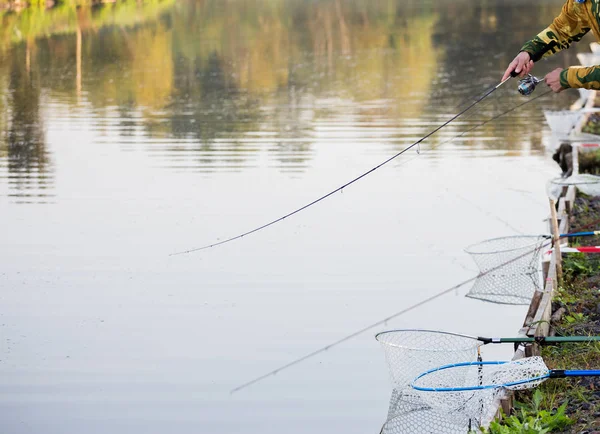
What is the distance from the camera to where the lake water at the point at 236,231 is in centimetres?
683

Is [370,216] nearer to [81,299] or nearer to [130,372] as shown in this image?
[81,299]

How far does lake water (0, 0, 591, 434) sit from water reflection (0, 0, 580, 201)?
0.32ft

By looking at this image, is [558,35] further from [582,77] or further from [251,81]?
[251,81]

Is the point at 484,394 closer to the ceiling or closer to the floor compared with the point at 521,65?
closer to the floor

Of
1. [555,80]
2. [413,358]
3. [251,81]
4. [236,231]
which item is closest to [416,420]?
[413,358]

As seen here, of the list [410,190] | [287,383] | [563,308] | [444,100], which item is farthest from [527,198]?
[444,100]

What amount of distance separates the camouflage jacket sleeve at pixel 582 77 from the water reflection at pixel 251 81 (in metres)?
7.72

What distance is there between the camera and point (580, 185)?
32.6ft

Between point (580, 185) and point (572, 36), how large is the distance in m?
3.42

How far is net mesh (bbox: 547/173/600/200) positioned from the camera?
983cm

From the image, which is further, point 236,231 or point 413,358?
point 236,231

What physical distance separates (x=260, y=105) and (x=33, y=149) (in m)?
5.81

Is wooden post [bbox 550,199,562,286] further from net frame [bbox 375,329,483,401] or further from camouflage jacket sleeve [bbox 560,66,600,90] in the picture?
net frame [bbox 375,329,483,401]

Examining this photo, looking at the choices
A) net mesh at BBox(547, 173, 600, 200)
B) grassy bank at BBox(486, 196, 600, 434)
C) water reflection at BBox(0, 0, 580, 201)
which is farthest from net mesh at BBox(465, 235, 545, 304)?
water reflection at BBox(0, 0, 580, 201)
